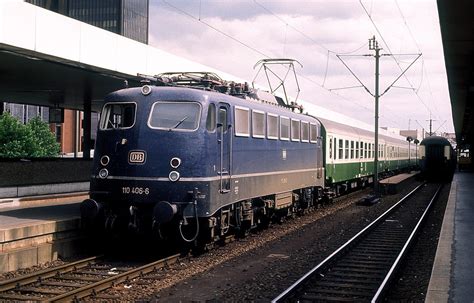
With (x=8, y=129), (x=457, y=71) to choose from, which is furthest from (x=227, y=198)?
(x=8, y=129)

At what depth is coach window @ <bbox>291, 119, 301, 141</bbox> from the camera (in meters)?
16.5

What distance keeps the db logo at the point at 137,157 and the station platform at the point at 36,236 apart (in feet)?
6.57

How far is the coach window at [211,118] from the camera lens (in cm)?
1147

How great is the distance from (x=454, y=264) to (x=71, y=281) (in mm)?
6529

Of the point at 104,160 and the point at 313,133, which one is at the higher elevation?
the point at 313,133

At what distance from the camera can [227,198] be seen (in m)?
12.1

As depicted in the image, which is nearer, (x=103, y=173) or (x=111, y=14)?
(x=103, y=173)

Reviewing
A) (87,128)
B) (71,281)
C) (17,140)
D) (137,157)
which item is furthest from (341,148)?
(17,140)

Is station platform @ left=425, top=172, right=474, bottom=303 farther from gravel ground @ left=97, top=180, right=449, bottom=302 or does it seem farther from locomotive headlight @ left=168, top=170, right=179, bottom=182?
locomotive headlight @ left=168, top=170, right=179, bottom=182

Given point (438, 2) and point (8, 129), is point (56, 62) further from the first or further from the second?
point (8, 129)

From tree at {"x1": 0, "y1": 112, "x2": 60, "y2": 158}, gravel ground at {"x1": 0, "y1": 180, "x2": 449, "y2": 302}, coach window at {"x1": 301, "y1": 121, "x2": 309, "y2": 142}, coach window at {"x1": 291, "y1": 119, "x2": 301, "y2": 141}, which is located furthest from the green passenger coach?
tree at {"x1": 0, "y1": 112, "x2": 60, "y2": 158}

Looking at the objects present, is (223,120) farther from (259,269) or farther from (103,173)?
(259,269)

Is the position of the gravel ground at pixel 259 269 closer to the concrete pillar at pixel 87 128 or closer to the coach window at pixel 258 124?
the coach window at pixel 258 124

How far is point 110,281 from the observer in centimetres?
927
